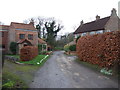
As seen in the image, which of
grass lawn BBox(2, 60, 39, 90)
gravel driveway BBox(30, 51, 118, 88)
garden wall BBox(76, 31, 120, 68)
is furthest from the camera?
garden wall BBox(76, 31, 120, 68)

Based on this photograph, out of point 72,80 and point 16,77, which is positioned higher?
point 16,77

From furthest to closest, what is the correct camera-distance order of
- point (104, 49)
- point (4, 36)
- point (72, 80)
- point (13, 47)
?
1. point (4, 36)
2. point (13, 47)
3. point (104, 49)
4. point (72, 80)

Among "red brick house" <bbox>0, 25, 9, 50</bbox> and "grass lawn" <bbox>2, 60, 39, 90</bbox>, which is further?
"red brick house" <bbox>0, 25, 9, 50</bbox>

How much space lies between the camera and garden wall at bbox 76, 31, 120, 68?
326 inches

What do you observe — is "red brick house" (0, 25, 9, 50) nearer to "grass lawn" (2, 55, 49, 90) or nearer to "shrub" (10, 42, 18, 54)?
"shrub" (10, 42, 18, 54)

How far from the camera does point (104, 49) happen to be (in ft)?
32.0

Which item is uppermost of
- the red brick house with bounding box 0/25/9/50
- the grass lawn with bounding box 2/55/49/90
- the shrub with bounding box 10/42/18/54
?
the red brick house with bounding box 0/25/9/50

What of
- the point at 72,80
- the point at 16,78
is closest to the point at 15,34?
the point at 16,78

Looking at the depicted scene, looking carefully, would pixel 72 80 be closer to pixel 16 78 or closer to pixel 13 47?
pixel 16 78

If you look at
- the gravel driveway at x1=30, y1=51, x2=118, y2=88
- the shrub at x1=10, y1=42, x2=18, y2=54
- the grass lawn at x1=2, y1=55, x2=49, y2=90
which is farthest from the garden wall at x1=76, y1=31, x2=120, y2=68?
the shrub at x1=10, y1=42, x2=18, y2=54

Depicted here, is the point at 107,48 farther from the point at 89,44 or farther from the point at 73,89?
the point at 73,89

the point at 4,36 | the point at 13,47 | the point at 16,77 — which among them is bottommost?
the point at 16,77

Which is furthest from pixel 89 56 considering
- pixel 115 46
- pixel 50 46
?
pixel 50 46

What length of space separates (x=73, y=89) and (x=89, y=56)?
26.1 feet
